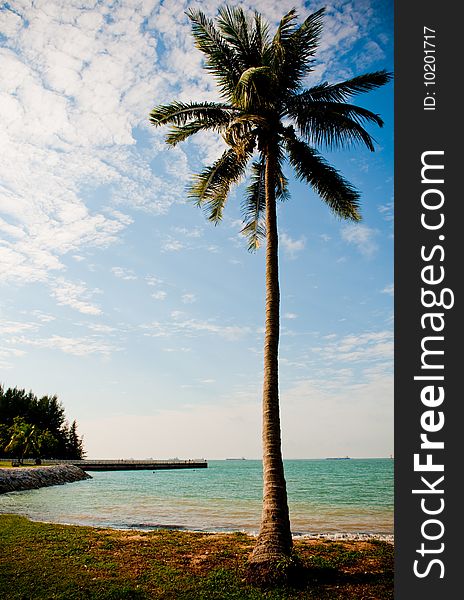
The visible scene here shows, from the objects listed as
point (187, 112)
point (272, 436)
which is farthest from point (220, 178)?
point (272, 436)

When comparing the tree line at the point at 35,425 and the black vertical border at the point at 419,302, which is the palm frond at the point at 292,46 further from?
the tree line at the point at 35,425

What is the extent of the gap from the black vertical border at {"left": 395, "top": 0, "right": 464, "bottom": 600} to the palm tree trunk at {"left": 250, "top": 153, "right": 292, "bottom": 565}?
3.63 meters

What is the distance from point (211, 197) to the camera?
44.7 feet

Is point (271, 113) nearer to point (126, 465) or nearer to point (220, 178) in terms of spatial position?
point (220, 178)

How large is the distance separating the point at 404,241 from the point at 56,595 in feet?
27.4

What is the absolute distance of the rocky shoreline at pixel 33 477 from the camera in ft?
124

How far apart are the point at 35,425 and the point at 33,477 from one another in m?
40.3

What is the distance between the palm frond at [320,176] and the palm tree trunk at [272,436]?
103 centimetres

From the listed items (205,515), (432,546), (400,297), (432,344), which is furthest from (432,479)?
(205,515)

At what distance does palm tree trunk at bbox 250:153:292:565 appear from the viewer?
30.5 feet

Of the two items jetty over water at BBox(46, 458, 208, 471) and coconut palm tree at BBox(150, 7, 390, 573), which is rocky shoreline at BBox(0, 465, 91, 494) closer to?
jetty over water at BBox(46, 458, 208, 471)

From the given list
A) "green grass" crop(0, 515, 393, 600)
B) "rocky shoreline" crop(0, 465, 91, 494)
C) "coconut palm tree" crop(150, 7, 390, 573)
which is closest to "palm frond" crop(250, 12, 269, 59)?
"coconut palm tree" crop(150, 7, 390, 573)

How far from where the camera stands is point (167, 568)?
993cm

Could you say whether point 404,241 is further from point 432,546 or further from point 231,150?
point 231,150
